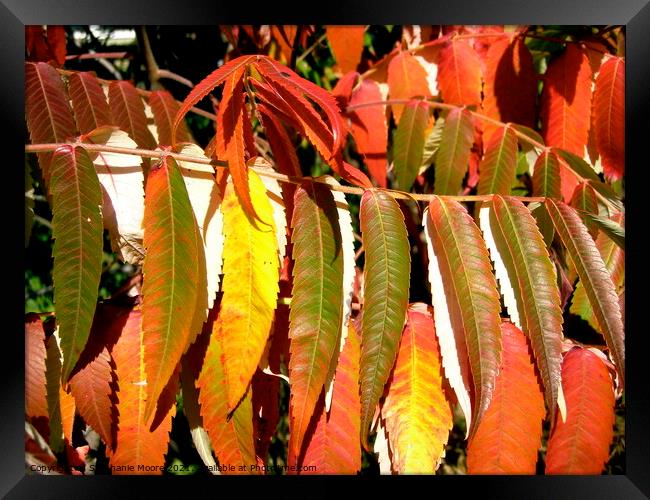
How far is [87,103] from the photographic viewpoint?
0.75m

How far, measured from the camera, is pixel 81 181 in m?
0.52

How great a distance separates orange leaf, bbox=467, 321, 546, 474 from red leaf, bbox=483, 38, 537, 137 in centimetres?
52

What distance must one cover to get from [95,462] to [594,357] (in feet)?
2.04

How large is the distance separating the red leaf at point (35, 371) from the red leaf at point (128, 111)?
1.02 ft

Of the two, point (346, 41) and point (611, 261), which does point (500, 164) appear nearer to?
point (611, 261)

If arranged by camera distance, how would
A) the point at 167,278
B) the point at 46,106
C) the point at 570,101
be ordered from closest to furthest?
1. the point at 167,278
2. the point at 46,106
3. the point at 570,101

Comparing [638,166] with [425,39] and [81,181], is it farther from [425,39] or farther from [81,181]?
[81,181]

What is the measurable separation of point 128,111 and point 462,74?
0.55m

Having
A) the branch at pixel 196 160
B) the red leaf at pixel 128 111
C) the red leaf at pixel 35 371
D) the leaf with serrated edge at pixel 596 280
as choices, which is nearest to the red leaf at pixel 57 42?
the red leaf at pixel 128 111

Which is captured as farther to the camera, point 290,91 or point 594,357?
point 594,357

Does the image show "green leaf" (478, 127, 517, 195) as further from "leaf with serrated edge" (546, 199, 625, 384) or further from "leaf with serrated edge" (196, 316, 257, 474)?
"leaf with serrated edge" (196, 316, 257, 474)
